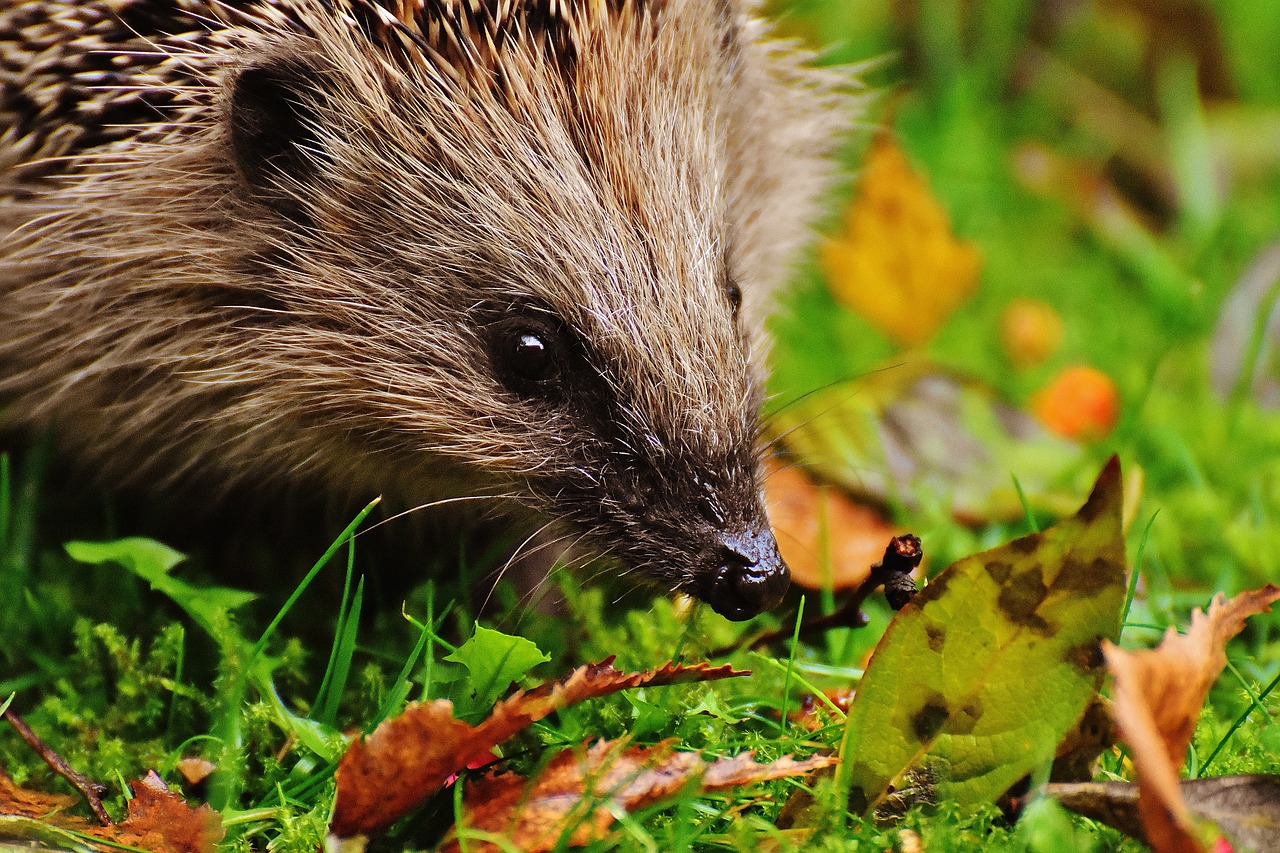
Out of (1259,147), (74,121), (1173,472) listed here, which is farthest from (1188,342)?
(74,121)

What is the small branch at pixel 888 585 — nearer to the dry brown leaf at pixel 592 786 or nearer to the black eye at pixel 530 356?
the dry brown leaf at pixel 592 786

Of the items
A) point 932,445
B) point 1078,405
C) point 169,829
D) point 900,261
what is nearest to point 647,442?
point 169,829

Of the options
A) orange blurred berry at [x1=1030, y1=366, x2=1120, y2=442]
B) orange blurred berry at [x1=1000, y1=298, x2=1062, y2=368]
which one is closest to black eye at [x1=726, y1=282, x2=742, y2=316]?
orange blurred berry at [x1=1030, y1=366, x2=1120, y2=442]

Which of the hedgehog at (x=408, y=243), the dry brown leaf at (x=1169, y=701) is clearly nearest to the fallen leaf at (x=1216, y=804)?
the dry brown leaf at (x=1169, y=701)

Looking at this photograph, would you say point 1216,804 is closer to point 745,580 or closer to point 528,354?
point 745,580

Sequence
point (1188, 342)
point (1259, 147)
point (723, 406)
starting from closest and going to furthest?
point (723, 406)
point (1188, 342)
point (1259, 147)

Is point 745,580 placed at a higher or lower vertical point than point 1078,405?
higher

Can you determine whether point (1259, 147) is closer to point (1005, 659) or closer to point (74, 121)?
point (1005, 659)
